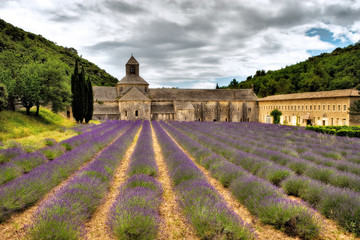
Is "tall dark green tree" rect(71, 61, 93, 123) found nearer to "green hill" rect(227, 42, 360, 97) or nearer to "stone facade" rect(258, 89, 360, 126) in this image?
"stone facade" rect(258, 89, 360, 126)

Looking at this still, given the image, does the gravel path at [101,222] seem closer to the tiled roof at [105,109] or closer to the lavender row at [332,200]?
the lavender row at [332,200]

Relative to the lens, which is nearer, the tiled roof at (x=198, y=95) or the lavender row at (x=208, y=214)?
the lavender row at (x=208, y=214)

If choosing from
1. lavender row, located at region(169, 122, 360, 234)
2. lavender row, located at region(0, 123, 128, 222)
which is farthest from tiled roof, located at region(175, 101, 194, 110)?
lavender row, located at region(169, 122, 360, 234)

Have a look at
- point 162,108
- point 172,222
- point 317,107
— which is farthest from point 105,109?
point 172,222

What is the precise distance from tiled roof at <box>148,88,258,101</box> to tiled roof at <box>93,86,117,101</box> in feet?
22.0

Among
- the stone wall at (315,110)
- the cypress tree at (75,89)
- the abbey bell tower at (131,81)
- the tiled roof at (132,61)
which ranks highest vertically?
Answer: the tiled roof at (132,61)

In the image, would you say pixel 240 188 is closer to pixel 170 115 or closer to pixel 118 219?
pixel 118 219

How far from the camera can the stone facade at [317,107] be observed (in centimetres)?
3059

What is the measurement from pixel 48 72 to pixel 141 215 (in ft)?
72.9

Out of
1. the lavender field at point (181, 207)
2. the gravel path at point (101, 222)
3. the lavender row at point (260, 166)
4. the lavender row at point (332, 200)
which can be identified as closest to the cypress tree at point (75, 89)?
the lavender row at point (260, 166)

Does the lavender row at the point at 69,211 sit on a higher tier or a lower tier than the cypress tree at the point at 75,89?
lower

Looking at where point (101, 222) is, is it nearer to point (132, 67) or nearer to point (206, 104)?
point (206, 104)

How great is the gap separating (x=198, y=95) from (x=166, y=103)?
6754mm

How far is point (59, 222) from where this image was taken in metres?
3.11
